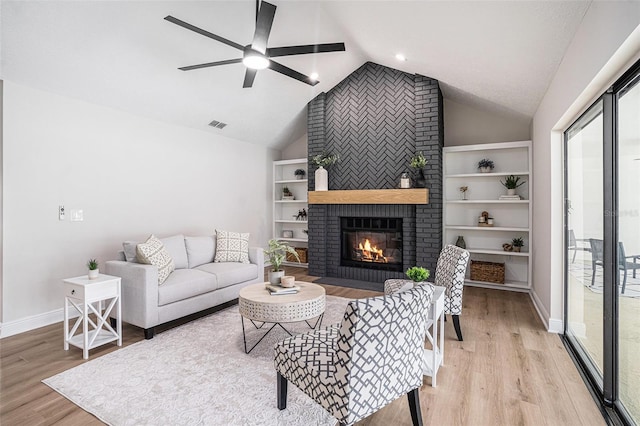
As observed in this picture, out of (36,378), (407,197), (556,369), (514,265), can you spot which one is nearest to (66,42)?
(36,378)

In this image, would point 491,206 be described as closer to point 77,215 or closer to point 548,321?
point 548,321

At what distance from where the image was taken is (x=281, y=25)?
384 centimetres

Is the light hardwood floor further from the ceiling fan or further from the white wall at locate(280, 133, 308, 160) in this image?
the white wall at locate(280, 133, 308, 160)

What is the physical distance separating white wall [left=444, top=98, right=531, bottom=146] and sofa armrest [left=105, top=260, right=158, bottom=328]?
4.87 m

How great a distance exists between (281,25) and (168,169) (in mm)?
2567

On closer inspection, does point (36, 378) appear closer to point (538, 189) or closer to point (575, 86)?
point (575, 86)

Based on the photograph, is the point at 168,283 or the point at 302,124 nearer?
the point at 168,283

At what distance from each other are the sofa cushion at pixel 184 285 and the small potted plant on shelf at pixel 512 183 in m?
4.32

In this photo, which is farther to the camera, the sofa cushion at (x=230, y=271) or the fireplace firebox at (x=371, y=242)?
the fireplace firebox at (x=371, y=242)

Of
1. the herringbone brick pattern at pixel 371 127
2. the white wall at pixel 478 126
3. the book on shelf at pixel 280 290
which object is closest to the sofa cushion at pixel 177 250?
the book on shelf at pixel 280 290

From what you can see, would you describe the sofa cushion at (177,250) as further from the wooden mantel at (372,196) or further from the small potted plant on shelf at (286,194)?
the small potted plant on shelf at (286,194)

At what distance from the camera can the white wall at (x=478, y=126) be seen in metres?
5.02

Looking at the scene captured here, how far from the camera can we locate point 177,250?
398 centimetres

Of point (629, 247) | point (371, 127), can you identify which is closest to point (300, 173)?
point (371, 127)
